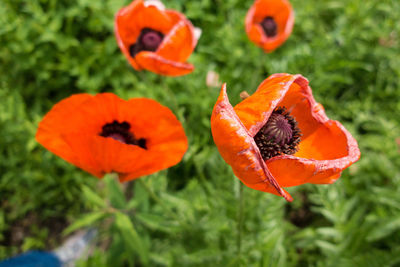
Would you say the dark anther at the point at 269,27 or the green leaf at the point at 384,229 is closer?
the green leaf at the point at 384,229

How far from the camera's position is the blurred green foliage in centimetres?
179

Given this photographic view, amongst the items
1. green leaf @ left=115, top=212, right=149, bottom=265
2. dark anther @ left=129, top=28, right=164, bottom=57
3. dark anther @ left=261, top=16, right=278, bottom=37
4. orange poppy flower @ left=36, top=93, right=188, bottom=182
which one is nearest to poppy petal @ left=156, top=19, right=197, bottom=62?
dark anther @ left=129, top=28, right=164, bottom=57

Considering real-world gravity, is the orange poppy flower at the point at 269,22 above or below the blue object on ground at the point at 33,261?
above

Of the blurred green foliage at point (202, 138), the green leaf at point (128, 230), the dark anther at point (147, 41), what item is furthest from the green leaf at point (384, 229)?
the dark anther at point (147, 41)

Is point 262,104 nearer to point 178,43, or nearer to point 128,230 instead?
point 178,43

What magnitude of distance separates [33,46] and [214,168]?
182 centimetres

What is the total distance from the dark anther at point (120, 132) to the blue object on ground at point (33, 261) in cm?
133

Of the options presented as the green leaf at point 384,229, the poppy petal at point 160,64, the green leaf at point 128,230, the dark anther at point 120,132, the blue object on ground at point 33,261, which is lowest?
the blue object on ground at point 33,261

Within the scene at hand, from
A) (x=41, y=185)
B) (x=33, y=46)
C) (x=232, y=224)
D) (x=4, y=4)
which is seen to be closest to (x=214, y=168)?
(x=232, y=224)

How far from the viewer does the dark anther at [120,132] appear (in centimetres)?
117

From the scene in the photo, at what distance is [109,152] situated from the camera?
969mm

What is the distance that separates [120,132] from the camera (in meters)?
1.19

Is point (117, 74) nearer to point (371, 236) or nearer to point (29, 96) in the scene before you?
point (29, 96)

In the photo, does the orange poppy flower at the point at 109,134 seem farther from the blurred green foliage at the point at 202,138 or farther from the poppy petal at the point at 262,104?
the blurred green foliage at the point at 202,138
